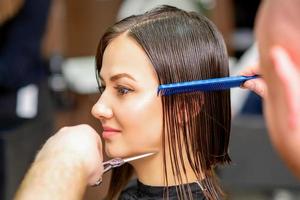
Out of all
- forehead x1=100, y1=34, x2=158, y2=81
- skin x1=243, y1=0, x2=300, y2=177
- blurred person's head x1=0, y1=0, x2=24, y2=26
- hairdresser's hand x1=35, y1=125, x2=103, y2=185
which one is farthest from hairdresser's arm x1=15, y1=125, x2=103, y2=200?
blurred person's head x1=0, y1=0, x2=24, y2=26

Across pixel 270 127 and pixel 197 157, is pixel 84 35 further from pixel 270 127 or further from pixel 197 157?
pixel 270 127

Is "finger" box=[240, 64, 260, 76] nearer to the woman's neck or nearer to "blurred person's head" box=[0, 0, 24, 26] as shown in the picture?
the woman's neck

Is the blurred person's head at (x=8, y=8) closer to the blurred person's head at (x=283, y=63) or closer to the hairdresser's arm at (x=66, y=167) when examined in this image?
the hairdresser's arm at (x=66, y=167)

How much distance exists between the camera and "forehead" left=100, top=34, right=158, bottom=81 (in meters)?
1.02

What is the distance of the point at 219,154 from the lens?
1.07 metres

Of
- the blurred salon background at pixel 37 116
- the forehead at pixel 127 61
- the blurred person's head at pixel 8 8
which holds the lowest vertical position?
the blurred salon background at pixel 37 116

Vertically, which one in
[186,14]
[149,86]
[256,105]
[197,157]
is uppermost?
[186,14]

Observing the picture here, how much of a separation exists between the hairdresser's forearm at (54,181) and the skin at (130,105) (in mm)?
94

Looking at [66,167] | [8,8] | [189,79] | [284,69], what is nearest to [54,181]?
[66,167]

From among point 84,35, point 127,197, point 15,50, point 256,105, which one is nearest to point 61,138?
point 127,197

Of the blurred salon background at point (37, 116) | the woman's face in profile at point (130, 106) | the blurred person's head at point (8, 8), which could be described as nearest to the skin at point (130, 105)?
the woman's face in profile at point (130, 106)

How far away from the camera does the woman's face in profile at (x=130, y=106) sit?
1021mm

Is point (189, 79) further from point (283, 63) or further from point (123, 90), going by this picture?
point (283, 63)

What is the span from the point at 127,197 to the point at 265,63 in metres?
0.48
